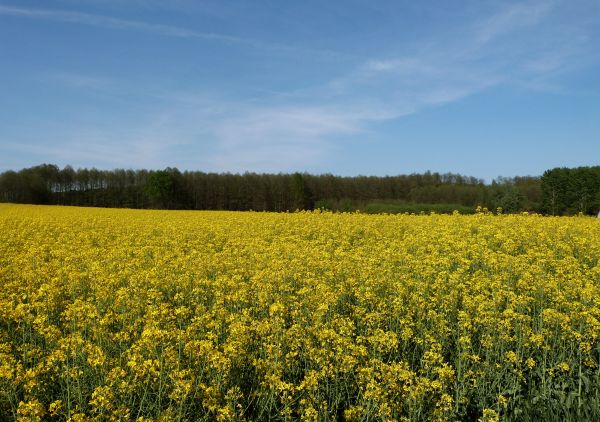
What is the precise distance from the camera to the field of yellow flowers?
4543 mm

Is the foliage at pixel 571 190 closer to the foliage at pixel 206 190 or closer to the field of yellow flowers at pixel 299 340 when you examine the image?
the foliage at pixel 206 190

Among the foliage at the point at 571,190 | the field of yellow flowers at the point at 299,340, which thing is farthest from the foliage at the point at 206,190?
the field of yellow flowers at the point at 299,340

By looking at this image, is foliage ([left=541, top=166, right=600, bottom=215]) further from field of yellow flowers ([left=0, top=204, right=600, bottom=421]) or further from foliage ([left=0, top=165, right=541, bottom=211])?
field of yellow flowers ([left=0, top=204, right=600, bottom=421])

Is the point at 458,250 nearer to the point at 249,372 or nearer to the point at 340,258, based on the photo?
the point at 340,258

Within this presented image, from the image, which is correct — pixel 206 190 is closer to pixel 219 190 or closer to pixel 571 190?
pixel 219 190

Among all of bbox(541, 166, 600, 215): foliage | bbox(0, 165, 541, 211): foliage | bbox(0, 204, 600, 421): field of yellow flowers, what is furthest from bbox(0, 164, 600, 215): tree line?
bbox(0, 204, 600, 421): field of yellow flowers

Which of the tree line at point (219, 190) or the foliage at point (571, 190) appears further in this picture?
the tree line at point (219, 190)

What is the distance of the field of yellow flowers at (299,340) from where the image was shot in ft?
14.9

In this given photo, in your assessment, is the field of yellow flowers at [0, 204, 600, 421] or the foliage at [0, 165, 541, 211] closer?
the field of yellow flowers at [0, 204, 600, 421]

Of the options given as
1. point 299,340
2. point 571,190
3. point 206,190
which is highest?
point 206,190

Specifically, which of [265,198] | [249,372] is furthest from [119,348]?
[265,198]

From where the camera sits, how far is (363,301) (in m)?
7.59

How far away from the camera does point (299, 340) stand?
5680mm

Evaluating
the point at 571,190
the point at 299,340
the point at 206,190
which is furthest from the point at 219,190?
the point at 299,340
